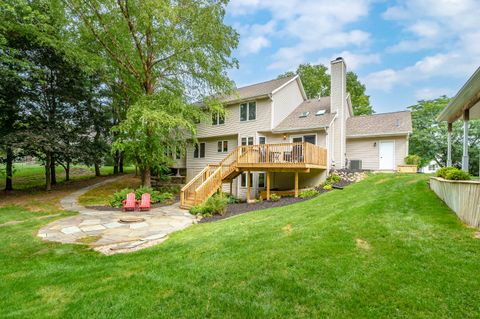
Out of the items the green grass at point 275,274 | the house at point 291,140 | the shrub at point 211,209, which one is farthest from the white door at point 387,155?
the shrub at point 211,209

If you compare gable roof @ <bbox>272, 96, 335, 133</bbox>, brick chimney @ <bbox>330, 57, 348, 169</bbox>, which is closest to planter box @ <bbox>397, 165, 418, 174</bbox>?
brick chimney @ <bbox>330, 57, 348, 169</bbox>

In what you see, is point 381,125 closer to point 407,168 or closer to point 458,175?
point 407,168

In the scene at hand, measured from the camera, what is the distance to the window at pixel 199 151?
18.9 meters

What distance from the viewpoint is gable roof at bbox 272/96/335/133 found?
46.9ft

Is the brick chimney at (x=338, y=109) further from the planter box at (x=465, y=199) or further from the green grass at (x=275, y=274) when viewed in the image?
the green grass at (x=275, y=274)

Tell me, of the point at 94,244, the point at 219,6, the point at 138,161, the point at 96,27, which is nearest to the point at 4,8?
the point at 96,27

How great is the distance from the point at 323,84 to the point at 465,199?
27.1 metres

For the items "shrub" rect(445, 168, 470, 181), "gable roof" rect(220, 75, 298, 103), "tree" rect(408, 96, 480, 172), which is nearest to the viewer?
"shrub" rect(445, 168, 470, 181)

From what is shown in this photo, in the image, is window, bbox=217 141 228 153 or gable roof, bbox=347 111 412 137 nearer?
gable roof, bbox=347 111 412 137

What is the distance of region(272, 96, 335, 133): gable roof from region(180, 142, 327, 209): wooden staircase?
1.95 meters

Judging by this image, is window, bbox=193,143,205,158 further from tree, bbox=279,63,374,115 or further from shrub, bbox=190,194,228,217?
tree, bbox=279,63,374,115

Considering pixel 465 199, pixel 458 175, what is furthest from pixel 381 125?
pixel 465 199

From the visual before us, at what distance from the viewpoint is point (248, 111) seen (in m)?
16.4

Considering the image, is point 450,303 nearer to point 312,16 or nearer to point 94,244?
point 94,244
